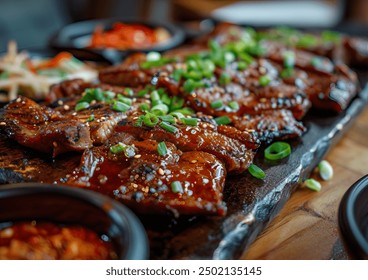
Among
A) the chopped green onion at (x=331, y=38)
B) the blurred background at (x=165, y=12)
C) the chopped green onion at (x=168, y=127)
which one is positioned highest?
the chopped green onion at (x=168, y=127)

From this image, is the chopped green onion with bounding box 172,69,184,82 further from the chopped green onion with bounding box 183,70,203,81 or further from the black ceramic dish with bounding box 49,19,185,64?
the black ceramic dish with bounding box 49,19,185,64

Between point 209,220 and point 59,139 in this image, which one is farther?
point 59,139

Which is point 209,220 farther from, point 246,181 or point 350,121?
point 350,121

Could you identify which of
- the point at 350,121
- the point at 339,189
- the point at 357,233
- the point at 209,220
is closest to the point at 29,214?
the point at 209,220

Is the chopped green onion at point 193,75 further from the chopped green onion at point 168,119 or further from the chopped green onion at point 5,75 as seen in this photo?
the chopped green onion at point 5,75

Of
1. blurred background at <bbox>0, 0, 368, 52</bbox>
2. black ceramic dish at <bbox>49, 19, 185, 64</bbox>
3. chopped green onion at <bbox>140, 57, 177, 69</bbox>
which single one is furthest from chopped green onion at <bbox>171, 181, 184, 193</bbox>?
blurred background at <bbox>0, 0, 368, 52</bbox>

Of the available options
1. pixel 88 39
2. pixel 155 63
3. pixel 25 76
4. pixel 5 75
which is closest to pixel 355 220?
pixel 155 63

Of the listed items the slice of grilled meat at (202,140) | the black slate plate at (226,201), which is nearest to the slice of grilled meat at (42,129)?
the black slate plate at (226,201)
